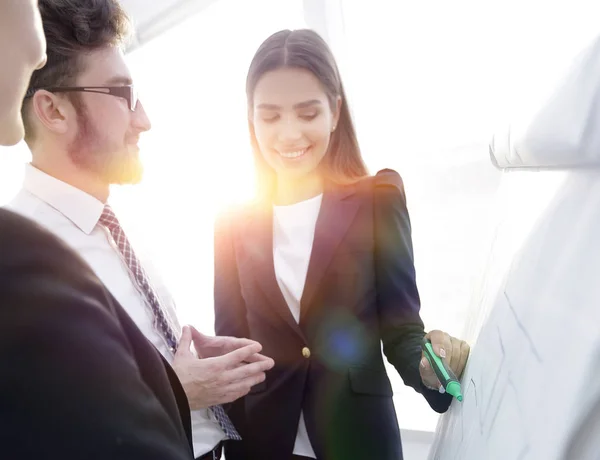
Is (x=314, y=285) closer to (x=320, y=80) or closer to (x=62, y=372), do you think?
(x=320, y=80)

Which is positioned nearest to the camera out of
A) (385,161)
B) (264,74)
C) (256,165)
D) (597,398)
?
(597,398)

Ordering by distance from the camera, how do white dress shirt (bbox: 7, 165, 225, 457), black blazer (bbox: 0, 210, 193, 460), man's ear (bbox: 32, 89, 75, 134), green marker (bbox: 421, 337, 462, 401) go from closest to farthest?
black blazer (bbox: 0, 210, 193, 460), green marker (bbox: 421, 337, 462, 401), white dress shirt (bbox: 7, 165, 225, 457), man's ear (bbox: 32, 89, 75, 134)

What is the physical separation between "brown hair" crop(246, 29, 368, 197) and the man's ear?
41cm

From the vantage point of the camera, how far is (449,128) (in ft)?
6.63

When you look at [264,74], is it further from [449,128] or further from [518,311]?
[449,128]

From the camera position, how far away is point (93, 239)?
105 centimetres

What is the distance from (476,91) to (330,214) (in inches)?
45.3

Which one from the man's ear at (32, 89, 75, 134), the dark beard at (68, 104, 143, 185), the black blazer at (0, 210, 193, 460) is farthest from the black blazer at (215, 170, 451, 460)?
the black blazer at (0, 210, 193, 460)

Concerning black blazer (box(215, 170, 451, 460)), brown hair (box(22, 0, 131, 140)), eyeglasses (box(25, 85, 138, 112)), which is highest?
brown hair (box(22, 0, 131, 140))

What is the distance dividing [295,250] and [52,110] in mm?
628

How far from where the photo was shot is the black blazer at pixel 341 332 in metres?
1.03

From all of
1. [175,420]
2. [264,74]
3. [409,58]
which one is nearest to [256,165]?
[264,74]

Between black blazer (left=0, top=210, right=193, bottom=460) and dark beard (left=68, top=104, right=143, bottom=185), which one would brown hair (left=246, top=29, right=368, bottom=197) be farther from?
black blazer (left=0, top=210, right=193, bottom=460)

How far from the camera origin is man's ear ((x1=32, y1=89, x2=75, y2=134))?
1.11 meters
